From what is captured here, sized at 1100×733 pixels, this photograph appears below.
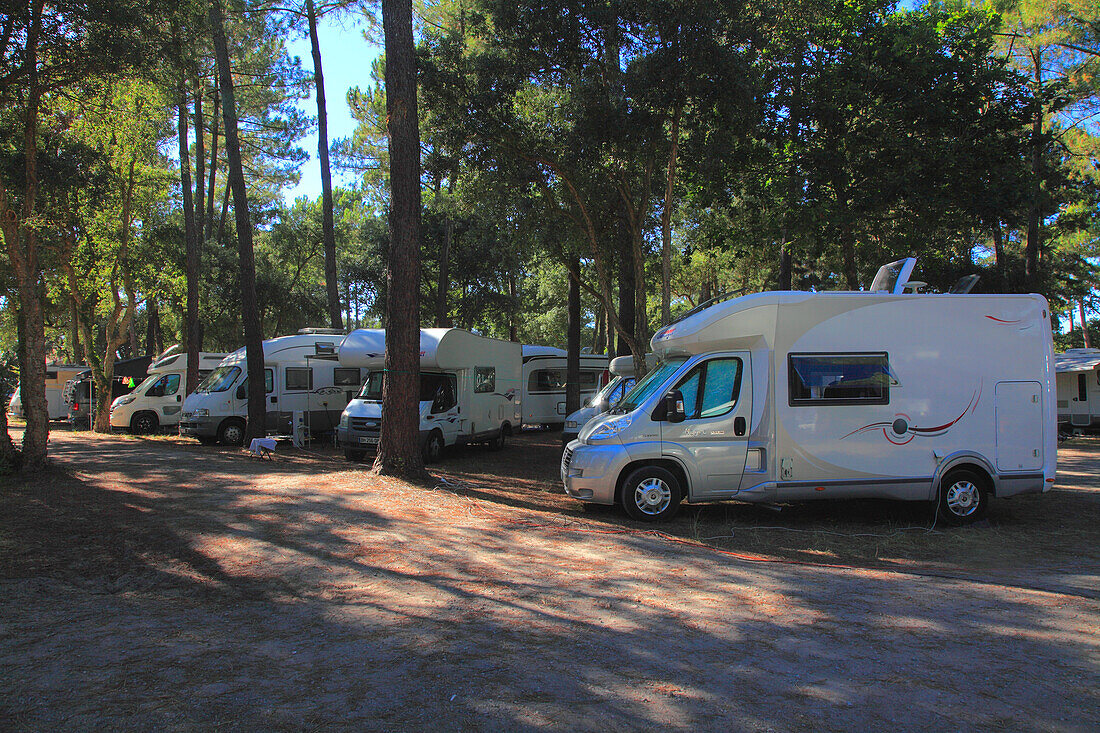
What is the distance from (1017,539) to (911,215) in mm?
8544

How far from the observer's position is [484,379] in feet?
50.0

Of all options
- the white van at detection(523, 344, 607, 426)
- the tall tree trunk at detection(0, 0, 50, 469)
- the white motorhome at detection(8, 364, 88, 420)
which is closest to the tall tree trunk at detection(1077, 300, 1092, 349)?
the white van at detection(523, 344, 607, 426)

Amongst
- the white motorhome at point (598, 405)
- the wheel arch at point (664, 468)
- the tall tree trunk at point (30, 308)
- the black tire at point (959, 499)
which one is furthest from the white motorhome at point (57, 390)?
the black tire at point (959, 499)

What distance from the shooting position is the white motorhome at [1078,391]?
64.8 feet

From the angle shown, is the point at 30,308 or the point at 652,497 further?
the point at 30,308

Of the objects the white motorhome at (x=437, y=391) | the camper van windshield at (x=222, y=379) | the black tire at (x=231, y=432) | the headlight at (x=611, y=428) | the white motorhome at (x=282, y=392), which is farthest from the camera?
the camper van windshield at (x=222, y=379)

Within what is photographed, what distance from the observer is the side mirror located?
8.03 metres

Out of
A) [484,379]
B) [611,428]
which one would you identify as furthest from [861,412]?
[484,379]

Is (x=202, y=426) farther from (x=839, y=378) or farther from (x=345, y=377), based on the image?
(x=839, y=378)

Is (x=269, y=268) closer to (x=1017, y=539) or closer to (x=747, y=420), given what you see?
(x=747, y=420)

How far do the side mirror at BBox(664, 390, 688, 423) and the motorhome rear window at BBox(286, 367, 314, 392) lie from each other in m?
12.0

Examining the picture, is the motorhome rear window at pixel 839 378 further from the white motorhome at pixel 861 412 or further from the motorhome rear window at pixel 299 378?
the motorhome rear window at pixel 299 378

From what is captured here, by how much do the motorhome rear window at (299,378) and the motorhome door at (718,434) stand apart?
39.6 feet

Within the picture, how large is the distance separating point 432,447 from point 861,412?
819cm
